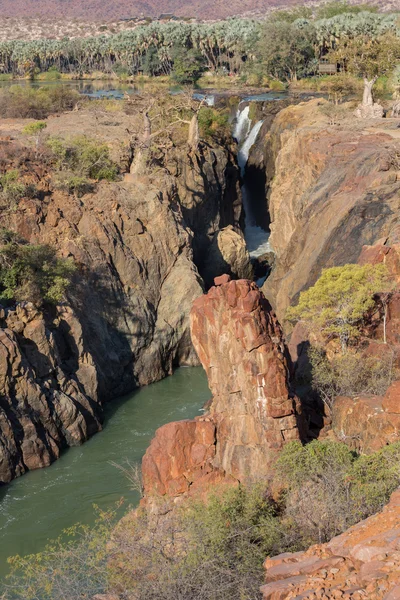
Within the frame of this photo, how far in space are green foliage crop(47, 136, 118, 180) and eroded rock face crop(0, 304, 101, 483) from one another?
11.5m

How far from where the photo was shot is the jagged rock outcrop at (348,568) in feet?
36.2

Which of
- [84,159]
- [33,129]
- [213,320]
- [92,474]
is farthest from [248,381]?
[33,129]

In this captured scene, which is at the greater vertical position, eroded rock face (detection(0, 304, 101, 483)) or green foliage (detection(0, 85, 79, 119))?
green foliage (detection(0, 85, 79, 119))

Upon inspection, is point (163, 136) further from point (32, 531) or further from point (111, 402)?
point (32, 531)

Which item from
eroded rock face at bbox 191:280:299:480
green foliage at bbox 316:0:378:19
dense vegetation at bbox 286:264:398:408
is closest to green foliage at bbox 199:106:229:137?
dense vegetation at bbox 286:264:398:408

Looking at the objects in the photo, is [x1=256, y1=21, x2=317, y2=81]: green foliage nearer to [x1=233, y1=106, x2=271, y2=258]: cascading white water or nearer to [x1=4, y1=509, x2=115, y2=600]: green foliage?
[x1=233, y1=106, x2=271, y2=258]: cascading white water

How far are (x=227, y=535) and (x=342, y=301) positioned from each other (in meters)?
10.9

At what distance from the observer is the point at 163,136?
48.5 metres

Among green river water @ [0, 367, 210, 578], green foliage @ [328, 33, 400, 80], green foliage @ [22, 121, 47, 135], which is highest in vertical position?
green foliage @ [328, 33, 400, 80]

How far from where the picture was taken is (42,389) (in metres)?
29.2

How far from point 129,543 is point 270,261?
33312mm

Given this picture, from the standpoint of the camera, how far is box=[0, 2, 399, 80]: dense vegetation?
9625 cm

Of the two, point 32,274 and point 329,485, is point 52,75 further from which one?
point 329,485

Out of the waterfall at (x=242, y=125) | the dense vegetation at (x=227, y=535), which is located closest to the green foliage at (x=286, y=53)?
the waterfall at (x=242, y=125)
